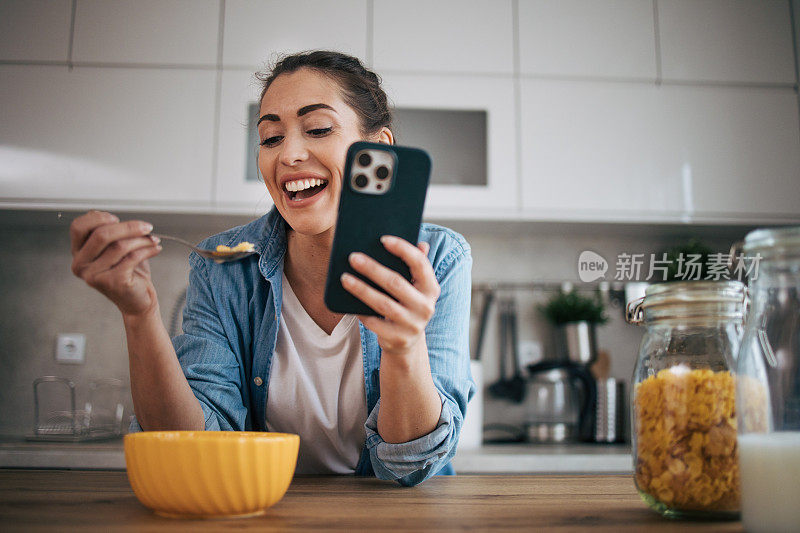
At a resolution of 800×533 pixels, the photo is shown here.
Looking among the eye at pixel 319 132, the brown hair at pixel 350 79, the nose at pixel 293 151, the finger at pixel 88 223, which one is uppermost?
the brown hair at pixel 350 79

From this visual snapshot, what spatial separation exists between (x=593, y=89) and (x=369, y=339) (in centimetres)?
158

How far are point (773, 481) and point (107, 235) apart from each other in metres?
0.62

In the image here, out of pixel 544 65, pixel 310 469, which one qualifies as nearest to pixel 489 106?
pixel 544 65

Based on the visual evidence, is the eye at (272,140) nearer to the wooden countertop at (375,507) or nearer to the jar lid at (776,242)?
the wooden countertop at (375,507)

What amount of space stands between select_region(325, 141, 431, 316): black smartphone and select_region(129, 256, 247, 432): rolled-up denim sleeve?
1.38ft

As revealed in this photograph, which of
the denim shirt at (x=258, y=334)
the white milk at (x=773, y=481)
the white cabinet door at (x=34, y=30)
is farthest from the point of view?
the white cabinet door at (x=34, y=30)

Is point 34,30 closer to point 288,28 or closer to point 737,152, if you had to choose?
point 288,28

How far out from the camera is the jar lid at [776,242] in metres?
0.50

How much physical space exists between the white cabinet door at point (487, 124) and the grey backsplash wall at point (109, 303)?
0.55ft

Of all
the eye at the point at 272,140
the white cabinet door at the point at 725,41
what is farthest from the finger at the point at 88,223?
the white cabinet door at the point at 725,41

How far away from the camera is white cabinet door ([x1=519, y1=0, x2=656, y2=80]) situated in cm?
231

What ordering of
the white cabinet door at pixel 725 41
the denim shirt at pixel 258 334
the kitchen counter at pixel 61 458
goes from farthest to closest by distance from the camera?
the white cabinet door at pixel 725 41 < the kitchen counter at pixel 61 458 < the denim shirt at pixel 258 334

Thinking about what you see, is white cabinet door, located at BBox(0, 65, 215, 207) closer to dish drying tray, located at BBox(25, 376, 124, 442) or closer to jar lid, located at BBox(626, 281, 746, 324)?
dish drying tray, located at BBox(25, 376, 124, 442)

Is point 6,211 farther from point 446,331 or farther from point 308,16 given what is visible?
point 446,331
